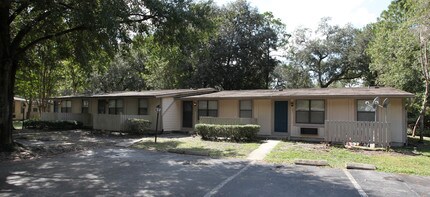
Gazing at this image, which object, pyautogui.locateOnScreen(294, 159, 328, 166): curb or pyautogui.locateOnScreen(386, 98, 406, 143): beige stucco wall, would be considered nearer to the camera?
pyautogui.locateOnScreen(294, 159, 328, 166): curb

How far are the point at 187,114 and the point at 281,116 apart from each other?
653 cm

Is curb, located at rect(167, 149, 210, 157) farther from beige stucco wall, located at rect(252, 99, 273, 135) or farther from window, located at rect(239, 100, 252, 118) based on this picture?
window, located at rect(239, 100, 252, 118)

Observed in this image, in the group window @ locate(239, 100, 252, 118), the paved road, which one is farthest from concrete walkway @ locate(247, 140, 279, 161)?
window @ locate(239, 100, 252, 118)

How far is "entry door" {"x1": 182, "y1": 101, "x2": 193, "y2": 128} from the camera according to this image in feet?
70.2

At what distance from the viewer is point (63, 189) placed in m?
6.93

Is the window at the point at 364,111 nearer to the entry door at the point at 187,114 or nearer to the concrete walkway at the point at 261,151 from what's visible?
the concrete walkway at the point at 261,151

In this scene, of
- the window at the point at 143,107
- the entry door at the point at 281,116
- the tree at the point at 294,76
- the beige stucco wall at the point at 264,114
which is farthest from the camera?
the tree at the point at 294,76

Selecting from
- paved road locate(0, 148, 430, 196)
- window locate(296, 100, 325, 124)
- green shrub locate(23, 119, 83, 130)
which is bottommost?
paved road locate(0, 148, 430, 196)

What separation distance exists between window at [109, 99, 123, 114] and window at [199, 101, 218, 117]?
650cm

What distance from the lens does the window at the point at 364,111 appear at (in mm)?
15763

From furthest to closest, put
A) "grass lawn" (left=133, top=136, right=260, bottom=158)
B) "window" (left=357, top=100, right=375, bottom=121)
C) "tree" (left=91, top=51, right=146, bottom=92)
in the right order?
"tree" (left=91, top=51, right=146, bottom=92) → "window" (left=357, top=100, right=375, bottom=121) → "grass lawn" (left=133, top=136, right=260, bottom=158)

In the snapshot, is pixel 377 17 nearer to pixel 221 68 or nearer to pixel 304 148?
pixel 221 68

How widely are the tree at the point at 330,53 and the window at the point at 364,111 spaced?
19664mm

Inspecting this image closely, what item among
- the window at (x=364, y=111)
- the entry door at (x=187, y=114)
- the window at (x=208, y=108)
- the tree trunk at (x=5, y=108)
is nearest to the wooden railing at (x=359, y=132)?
the window at (x=364, y=111)
